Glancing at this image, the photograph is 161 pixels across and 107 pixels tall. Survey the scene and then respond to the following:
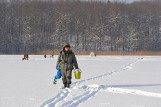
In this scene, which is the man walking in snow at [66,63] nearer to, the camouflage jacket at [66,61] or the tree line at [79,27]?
the camouflage jacket at [66,61]

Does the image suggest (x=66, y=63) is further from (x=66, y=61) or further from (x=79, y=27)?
(x=79, y=27)

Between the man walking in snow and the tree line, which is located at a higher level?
the tree line

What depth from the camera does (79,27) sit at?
92.8 meters

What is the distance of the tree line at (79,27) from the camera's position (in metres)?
87.4

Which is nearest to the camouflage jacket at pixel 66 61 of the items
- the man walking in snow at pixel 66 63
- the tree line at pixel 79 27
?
the man walking in snow at pixel 66 63

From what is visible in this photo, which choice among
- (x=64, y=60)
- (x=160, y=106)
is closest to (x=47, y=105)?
(x=160, y=106)

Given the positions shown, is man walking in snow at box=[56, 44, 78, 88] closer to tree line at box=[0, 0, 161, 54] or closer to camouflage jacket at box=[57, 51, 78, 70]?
camouflage jacket at box=[57, 51, 78, 70]

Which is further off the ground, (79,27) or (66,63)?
(79,27)

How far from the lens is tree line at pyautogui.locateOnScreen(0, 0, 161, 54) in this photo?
87438 mm

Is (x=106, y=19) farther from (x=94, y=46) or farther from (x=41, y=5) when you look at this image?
(x=41, y=5)

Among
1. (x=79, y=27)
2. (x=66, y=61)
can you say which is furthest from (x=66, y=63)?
(x=79, y=27)

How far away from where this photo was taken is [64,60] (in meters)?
12.8

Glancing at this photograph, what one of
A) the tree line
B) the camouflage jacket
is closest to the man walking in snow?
the camouflage jacket

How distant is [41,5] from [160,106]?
9208 cm
